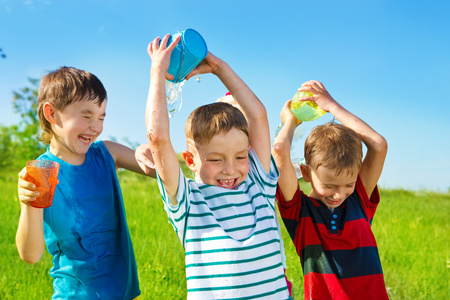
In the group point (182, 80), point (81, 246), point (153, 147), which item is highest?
point (182, 80)

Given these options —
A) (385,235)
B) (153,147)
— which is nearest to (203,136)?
(153,147)

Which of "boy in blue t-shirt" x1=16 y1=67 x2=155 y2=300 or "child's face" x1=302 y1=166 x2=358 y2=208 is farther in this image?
"child's face" x1=302 y1=166 x2=358 y2=208

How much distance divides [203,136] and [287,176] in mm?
668

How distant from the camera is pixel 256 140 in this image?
7.61 ft

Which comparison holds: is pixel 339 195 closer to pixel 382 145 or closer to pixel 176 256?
pixel 382 145

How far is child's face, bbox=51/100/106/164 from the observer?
234 centimetres

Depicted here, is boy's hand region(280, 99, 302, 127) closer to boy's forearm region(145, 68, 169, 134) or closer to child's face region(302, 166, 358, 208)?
child's face region(302, 166, 358, 208)

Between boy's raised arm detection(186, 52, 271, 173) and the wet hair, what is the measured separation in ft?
1.88

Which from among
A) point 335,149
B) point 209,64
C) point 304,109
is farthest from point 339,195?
point 209,64

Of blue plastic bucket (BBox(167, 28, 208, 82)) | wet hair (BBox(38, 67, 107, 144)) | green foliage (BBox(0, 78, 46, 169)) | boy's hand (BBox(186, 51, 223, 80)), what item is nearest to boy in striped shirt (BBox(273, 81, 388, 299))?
boy's hand (BBox(186, 51, 223, 80))

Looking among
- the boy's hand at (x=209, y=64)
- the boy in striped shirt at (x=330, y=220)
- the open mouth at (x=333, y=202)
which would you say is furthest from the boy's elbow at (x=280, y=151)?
the boy's hand at (x=209, y=64)

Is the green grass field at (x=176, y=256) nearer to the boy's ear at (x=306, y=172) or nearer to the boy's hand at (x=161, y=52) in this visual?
the boy's ear at (x=306, y=172)

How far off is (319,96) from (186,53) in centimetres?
105

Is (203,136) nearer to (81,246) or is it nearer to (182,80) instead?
(182,80)
